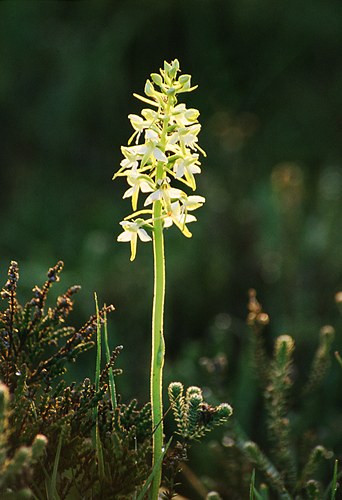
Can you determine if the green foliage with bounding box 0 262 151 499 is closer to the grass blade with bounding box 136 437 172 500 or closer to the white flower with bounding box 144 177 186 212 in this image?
the grass blade with bounding box 136 437 172 500

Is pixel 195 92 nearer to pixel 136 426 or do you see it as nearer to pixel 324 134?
pixel 324 134

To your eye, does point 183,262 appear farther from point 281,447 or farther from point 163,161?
point 163,161

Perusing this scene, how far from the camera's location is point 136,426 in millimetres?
1063

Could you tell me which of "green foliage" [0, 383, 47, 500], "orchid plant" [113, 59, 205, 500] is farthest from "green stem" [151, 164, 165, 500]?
"green foliage" [0, 383, 47, 500]

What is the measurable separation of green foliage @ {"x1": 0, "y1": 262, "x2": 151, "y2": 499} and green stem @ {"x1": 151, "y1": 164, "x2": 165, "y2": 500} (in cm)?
2

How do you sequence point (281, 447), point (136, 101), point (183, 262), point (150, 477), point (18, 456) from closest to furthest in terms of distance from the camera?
point (18, 456)
point (150, 477)
point (281, 447)
point (183, 262)
point (136, 101)

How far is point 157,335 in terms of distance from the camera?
1.01 meters

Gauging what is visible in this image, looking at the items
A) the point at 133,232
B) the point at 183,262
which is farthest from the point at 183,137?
the point at 183,262

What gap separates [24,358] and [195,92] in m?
3.73

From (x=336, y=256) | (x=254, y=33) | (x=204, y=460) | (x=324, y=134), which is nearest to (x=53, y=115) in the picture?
(x=254, y=33)

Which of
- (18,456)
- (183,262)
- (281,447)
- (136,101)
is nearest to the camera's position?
(18,456)

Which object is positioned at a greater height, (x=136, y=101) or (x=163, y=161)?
(x=136, y=101)

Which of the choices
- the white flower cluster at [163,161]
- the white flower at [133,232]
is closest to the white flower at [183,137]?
the white flower cluster at [163,161]

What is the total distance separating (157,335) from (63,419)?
167mm
